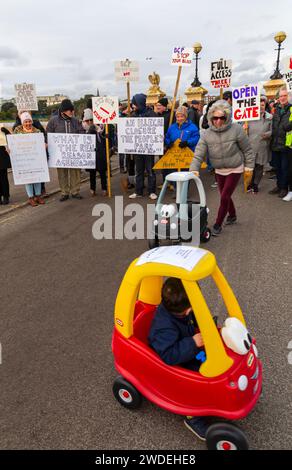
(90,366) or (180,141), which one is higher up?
(180,141)

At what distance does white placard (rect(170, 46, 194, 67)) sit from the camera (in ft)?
26.5

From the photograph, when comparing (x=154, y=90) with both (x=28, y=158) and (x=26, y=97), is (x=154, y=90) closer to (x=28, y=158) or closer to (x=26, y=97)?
(x=26, y=97)

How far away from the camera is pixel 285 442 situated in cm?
225

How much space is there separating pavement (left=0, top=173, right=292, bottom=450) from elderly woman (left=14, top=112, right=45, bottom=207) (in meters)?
1.52

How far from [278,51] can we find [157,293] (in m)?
18.2

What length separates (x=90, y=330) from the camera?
3480 mm

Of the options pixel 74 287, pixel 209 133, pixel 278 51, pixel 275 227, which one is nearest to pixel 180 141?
pixel 209 133

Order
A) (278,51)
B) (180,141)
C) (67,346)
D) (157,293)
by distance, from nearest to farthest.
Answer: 1. (157,293)
2. (67,346)
3. (180,141)
4. (278,51)

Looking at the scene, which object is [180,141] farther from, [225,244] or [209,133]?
[225,244]

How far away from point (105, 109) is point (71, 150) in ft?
3.93

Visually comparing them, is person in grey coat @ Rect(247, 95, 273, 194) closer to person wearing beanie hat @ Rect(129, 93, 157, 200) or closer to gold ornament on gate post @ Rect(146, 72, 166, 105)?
person wearing beanie hat @ Rect(129, 93, 157, 200)

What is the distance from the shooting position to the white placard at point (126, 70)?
8656 mm

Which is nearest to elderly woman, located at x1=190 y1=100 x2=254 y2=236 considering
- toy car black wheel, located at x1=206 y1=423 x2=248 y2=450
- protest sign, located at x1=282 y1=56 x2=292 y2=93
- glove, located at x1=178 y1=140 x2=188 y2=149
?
glove, located at x1=178 y1=140 x2=188 y2=149

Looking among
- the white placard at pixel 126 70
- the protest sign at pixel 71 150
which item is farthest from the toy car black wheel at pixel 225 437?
the white placard at pixel 126 70
